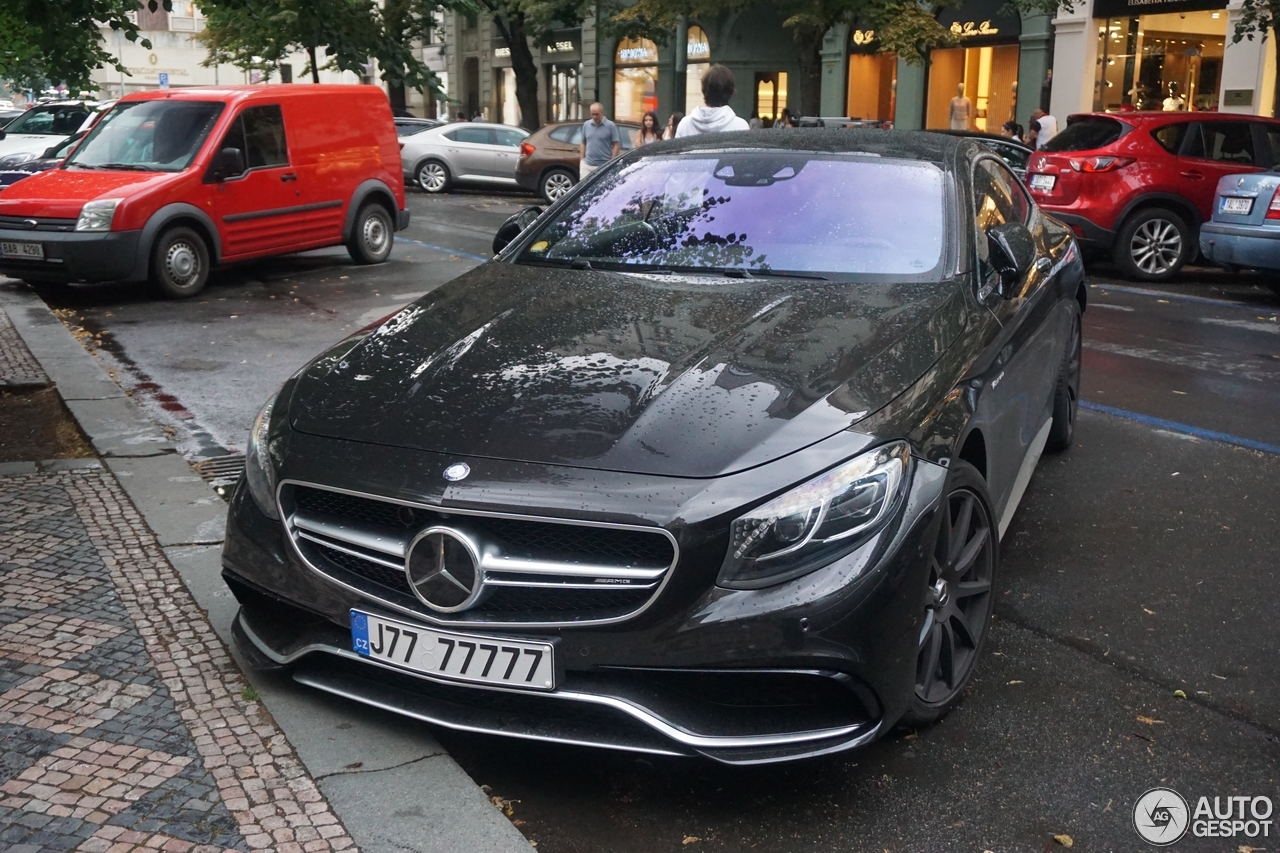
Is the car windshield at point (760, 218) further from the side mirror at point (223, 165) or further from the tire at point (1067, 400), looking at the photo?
the side mirror at point (223, 165)

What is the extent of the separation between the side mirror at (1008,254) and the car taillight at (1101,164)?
963 cm

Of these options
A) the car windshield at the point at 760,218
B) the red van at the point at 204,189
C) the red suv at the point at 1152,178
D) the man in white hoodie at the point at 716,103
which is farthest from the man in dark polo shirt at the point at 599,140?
the car windshield at the point at 760,218

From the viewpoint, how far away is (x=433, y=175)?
2691 cm

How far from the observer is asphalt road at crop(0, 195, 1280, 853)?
3.27 metres

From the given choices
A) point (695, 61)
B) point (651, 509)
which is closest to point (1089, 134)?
point (651, 509)

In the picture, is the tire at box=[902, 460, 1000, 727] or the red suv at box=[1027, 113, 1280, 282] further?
the red suv at box=[1027, 113, 1280, 282]

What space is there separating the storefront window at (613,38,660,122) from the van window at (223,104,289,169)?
2504cm

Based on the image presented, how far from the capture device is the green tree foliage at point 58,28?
793 cm

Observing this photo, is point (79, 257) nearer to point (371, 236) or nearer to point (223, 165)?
point (223, 165)

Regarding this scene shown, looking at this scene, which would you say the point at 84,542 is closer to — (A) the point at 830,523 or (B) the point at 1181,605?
(A) the point at 830,523

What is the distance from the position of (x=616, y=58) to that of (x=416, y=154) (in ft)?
47.9

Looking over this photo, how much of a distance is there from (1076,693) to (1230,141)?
1160cm

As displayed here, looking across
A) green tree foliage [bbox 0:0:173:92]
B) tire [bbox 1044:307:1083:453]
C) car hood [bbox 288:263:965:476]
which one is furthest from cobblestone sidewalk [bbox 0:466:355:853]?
green tree foliage [bbox 0:0:173:92]

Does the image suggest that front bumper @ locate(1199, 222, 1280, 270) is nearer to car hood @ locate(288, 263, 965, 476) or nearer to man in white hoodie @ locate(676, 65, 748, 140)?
man in white hoodie @ locate(676, 65, 748, 140)
